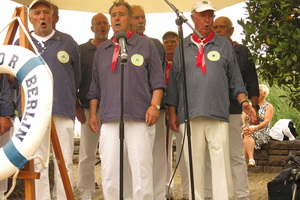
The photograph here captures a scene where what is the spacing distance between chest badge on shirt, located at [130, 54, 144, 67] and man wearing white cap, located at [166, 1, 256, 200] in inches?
19.5

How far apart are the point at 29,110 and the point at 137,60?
1.89 meters

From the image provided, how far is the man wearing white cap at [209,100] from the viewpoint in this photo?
22.1ft

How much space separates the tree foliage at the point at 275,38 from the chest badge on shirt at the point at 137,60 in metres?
1.27

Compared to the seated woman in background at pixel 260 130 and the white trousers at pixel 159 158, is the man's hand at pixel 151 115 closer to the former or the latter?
the white trousers at pixel 159 158

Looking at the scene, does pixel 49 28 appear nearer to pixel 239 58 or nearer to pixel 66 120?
pixel 66 120

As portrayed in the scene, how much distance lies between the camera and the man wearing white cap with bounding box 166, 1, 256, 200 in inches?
266

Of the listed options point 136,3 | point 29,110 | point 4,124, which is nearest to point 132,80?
point 4,124

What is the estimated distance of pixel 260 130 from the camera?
12.2 m

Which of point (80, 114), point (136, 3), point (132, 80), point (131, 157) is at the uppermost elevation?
point (136, 3)

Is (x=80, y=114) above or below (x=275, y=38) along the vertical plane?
below

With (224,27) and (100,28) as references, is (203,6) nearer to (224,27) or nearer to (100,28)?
(224,27)

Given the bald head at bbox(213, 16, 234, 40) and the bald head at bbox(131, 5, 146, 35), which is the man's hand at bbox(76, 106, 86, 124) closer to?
the bald head at bbox(131, 5, 146, 35)

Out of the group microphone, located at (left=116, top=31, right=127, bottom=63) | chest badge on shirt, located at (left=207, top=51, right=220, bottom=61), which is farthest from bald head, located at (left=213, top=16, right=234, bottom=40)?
microphone, located at (left=116, top=31, right=127, bottom=63)

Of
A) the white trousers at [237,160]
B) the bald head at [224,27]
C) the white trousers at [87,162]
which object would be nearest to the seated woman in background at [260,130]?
the bald head at [224,27]
